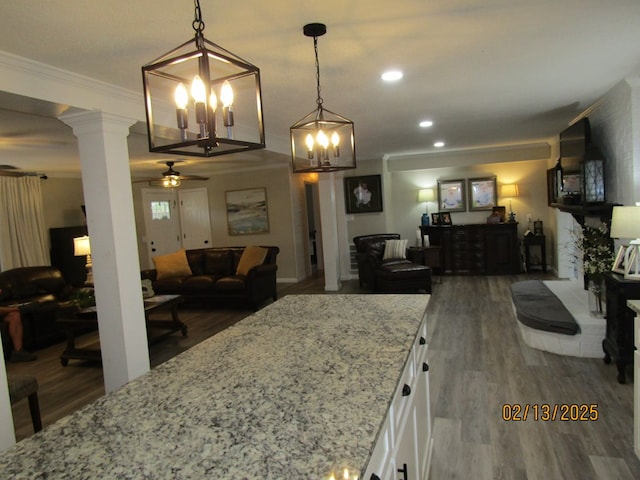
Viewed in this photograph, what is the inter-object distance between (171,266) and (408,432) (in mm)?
6038

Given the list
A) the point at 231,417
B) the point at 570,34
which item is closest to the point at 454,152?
the point at 570,34

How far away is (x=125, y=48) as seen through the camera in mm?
2379

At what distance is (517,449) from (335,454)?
203 cm

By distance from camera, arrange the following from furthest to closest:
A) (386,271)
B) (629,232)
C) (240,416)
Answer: (386,271), (629,232), (240,416)

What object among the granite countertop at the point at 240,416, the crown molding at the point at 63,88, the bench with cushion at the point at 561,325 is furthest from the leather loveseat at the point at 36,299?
the bench with cushion at the point at 561,325

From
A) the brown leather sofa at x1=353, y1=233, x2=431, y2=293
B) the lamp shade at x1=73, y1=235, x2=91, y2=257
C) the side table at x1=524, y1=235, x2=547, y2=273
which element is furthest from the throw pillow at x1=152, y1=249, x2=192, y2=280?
the side table at x1=524, y1=235, x2=547, y2=273

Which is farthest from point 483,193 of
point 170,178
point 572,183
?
point 170,178

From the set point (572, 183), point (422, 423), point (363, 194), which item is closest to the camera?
point (422, 423)

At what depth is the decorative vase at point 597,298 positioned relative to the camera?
4062 millimetres

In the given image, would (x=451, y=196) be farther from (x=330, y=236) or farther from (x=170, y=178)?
(x=170, y=178)

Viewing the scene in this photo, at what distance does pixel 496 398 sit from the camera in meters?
3.24

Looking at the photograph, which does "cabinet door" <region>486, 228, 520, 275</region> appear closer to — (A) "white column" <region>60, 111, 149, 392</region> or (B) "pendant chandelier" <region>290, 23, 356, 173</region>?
(B) "pendant chandelier" <region>290, 23, 356, 173</region>

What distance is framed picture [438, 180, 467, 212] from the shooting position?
8.73 metres

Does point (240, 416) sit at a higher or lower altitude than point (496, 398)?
higher
